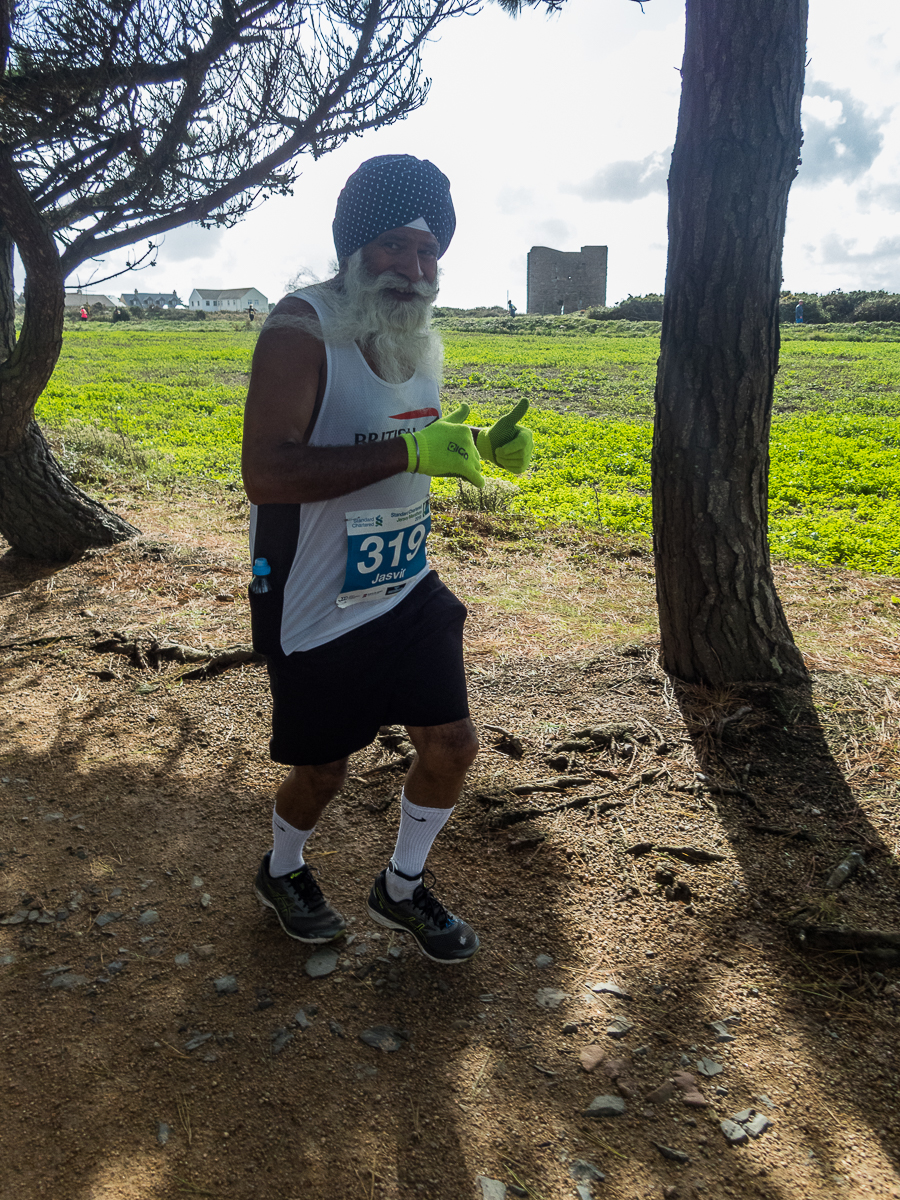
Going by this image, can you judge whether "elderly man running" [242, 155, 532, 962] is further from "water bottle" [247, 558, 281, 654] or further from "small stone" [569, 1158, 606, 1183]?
"small stone" [569, 1158, 606, 1183]

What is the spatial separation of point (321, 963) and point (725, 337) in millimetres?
2670

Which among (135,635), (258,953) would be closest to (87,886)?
(258,953)

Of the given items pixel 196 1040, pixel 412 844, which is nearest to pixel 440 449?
pixel 412 844

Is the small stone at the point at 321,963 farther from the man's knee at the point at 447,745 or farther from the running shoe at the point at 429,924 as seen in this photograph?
the man's knee at the point at 447,745

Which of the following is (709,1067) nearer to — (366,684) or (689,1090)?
(689,1090)

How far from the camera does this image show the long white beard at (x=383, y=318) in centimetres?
196

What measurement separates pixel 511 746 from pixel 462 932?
1102mm

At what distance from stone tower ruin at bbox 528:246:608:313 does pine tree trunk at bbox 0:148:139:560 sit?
51.5 m

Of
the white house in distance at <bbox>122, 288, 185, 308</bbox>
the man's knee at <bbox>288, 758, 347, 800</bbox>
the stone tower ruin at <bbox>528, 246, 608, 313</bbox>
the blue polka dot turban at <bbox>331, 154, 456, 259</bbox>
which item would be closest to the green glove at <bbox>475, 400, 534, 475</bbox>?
the blue polka dot turban at <bbox>331, 154, 456, 259</bbox>

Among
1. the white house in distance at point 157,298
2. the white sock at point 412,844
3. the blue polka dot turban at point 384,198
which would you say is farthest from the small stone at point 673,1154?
the white house in distance at point 157,298

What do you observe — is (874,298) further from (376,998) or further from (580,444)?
(376,998)

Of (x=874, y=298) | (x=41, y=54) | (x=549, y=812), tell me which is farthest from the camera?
(x=874, y=298)

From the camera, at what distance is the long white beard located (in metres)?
1.96

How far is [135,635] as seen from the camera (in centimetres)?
453
